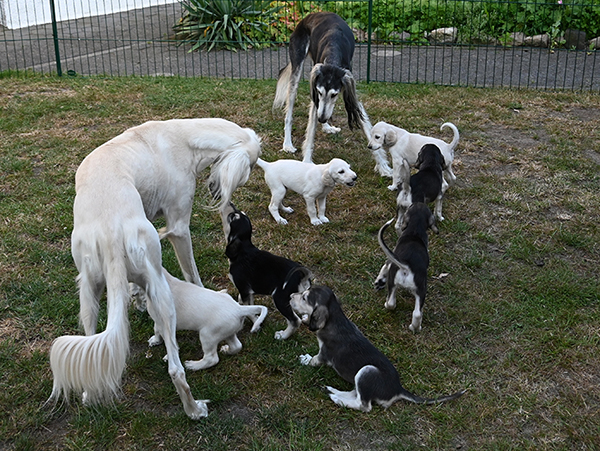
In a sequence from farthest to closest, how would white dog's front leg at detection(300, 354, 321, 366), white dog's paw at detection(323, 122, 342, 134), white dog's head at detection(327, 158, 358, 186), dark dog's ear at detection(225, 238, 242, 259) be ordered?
1. white dog's paw at detection(323, 122, 342, 134)
2. white dog's head at detection(327, 158, 358, 186)
3. dark dog's ear at detection(225, 238, 242, 259)
4. white dog's front leg at detection(300, 354, 321, 366)

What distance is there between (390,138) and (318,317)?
2744 mm

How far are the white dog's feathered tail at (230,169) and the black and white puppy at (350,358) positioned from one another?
2.44ft

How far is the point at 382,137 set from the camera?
561 cm

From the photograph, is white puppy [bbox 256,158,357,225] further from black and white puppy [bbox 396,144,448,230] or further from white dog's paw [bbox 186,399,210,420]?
white dog's paw [bbox 186,399,210,420]

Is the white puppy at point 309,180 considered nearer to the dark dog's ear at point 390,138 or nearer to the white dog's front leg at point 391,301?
the dark dog's ear at point 390,138

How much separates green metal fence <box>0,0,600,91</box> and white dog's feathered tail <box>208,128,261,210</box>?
622 cm

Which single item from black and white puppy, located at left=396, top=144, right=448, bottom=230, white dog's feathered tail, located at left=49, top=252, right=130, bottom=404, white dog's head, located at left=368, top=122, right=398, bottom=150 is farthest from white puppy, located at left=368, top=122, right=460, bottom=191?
white dog's feathered tail, located at left=49, top=252, right=130, bottom=404

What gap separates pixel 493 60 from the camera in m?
10.2

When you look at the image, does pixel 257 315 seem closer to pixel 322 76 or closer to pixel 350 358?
pixel 350 358

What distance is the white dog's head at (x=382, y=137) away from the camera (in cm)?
560

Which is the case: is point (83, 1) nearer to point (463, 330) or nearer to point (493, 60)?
point (493, 60)

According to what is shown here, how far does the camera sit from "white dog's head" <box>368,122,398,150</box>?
560 cm

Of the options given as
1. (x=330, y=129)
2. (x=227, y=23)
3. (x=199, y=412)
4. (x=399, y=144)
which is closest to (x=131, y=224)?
(x=199, y=412)

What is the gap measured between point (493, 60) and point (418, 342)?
774 centimetres
